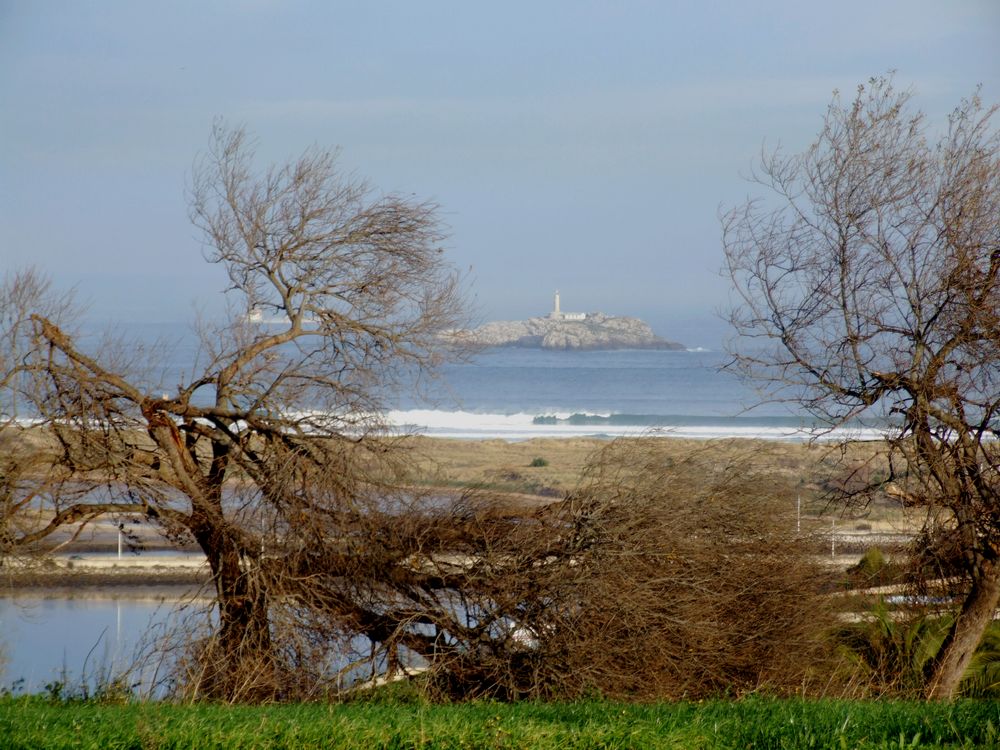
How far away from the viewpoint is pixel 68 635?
54.2 ft

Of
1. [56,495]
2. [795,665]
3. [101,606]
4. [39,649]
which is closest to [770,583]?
[795,665]

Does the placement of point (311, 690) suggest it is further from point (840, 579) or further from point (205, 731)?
point (840, 579)

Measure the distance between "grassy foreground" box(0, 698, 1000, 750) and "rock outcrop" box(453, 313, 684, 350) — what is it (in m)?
100

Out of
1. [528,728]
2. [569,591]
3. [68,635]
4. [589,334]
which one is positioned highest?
[589,334]

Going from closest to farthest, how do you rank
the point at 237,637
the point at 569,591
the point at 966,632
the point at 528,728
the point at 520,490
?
the point at 528,728 → the point at 569,591 → the point at 966,632 → the point at 237,637 → the point at 520,490

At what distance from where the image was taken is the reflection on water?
13422 mm

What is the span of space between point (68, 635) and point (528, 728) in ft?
42.6

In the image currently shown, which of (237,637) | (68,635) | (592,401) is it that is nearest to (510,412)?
(592,401)

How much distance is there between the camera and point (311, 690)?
1101 cm

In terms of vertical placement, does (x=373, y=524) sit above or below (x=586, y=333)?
below

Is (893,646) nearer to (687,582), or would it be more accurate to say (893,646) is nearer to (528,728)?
(687,582)

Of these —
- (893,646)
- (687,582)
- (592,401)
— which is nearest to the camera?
(687,582)

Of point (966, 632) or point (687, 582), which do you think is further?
point (966, 632)

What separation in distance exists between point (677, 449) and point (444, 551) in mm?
2971
